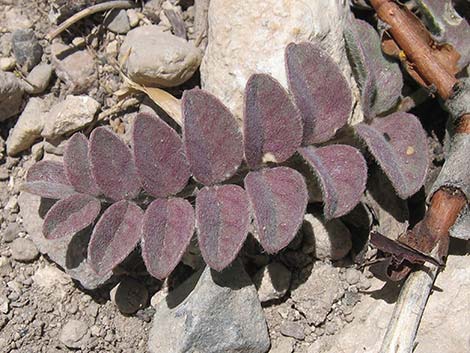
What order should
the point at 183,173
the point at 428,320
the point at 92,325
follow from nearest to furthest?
the point at 183,173 < the point at 428,320 < the point at 92,325

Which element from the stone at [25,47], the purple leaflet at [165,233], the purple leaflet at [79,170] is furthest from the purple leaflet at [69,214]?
the stone at [25,47]

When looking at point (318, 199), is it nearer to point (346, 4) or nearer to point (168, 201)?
point (168, 201)

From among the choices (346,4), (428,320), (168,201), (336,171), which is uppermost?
(346,4)

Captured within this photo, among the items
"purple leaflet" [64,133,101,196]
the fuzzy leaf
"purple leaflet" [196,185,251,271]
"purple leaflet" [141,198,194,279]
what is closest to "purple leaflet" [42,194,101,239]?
"purple leaflet" [64,133,101,196]

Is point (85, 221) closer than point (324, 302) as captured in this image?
Yes

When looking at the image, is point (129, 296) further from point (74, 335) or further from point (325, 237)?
point (325, 237)

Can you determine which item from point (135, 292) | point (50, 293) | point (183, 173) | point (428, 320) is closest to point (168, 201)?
point (183, 173)
